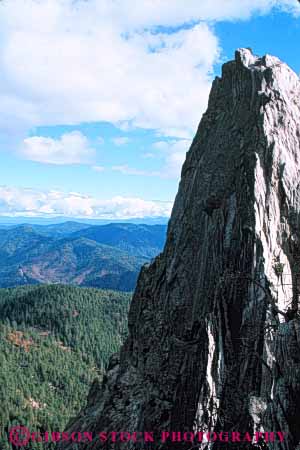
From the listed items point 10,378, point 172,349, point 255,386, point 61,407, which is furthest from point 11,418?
point 255,386

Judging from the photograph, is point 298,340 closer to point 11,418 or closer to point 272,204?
point 272,204

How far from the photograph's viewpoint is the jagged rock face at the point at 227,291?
22125mm

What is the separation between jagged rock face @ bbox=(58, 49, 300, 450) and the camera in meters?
22.1

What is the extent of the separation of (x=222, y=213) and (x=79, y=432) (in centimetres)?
2489

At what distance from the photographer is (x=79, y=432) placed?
122 ft

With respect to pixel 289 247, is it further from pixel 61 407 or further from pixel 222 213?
pixel 61 407

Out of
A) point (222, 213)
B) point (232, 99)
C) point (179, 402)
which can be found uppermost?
point (232, 99)

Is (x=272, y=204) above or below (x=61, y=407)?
above

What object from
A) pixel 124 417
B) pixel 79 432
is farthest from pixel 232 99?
pixel 79 432

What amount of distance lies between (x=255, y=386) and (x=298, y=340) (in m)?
7.44

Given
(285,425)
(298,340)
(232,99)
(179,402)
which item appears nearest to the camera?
(285,425)

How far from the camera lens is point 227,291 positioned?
26.7m

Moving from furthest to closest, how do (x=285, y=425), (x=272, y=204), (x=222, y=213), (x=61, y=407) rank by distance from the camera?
(x=61, y=407) < (x=222, y=213) < (x=272, y=204) < (x=285, y=425)

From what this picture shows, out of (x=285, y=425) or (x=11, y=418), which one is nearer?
(x=285, y=425)
